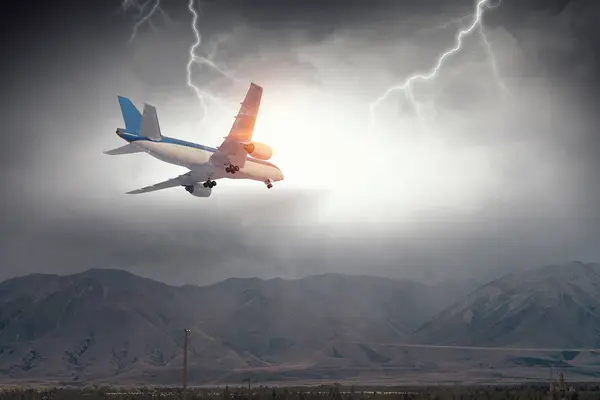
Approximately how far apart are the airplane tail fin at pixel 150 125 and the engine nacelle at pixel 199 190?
12.1 meters

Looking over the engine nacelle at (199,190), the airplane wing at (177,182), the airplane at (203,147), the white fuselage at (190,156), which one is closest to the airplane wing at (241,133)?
the airplane at (203,147)

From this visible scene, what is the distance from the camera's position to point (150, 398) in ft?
532

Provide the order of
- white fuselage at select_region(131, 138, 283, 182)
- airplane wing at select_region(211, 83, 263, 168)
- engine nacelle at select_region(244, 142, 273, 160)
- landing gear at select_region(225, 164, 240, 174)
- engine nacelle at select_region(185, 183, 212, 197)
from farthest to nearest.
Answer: engine nacelle at select_region(185, 183, 212, 197) → landing gear at select_region(225, 164, 240, 174) → engine nacelle at select_region(244, 142, 273, 160) → white fuselage at select_region(131, 138, 283, 182) → airplane wing at select_region(211, 83, 263, 168)

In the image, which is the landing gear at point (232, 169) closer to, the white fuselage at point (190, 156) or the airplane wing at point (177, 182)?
the white fuselage at point (190, 156)

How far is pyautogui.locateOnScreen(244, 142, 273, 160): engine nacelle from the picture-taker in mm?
102838

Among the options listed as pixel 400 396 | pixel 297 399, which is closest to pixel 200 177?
pixel 297 399

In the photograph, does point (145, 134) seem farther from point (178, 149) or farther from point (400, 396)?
point (400, 396)

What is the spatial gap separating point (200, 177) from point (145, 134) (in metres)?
10.1

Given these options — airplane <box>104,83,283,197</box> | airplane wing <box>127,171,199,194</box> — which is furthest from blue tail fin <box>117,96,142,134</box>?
airplane wing <box>127,171,199,194</box>

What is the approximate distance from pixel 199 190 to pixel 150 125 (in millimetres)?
14579

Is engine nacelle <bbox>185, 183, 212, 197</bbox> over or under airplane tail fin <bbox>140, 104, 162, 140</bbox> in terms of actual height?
under

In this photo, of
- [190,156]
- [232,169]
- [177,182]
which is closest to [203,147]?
[190,156]

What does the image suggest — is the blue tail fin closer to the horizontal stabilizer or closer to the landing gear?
the horizontal stabilizer

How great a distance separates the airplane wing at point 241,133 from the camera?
324 ft
